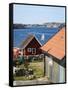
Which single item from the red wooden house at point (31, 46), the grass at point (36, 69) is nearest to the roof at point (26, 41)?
the red wooden house at point (31, 46)

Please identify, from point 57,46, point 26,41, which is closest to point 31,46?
point 26,41

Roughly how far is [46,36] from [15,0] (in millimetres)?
270

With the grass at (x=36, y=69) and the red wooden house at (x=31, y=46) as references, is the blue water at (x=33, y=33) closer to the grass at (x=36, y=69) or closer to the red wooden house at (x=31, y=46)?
the red wooden house at (x=31, y=46)

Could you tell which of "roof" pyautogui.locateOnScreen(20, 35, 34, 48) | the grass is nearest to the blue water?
"roof" pyautogui.locateOnScreen(20, 35, 34, 48)

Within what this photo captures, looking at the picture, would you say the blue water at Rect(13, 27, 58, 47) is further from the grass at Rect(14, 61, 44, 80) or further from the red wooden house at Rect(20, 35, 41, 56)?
the grass at Rect(14, 61, 44, 80)

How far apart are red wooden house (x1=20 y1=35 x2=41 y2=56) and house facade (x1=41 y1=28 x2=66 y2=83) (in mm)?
37

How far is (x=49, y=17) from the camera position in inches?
64.3

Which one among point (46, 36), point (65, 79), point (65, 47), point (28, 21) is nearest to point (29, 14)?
point (28, 21)

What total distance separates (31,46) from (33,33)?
0.07 m

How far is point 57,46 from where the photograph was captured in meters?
1.65

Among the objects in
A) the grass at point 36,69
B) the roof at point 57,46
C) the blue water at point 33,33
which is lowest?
the grass at point 36,69

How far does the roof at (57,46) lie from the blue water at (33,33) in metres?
0.03

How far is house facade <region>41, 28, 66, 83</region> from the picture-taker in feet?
5.34

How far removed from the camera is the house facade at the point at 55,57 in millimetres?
1627
